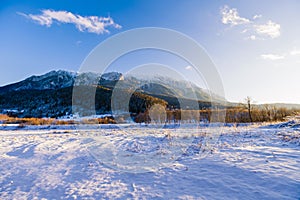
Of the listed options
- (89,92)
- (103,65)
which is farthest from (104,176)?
(89,92)

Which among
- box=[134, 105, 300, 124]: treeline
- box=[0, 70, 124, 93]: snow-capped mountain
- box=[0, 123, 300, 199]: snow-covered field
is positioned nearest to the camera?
box=[0, 123, 300, 199]: snow-covered field

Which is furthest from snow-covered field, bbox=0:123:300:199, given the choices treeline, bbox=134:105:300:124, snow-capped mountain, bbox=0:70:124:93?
snow-capped mountain, bbox=0:70:124:93

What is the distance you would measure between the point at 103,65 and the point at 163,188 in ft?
32.5

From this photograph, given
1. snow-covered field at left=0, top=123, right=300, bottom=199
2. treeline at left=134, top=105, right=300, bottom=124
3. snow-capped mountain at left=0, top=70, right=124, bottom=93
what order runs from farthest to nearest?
snow-capped mountain at left=0, top=70, right=124, bottom=93 → treeline at left=134, top=105, right=300, bottom=124 → snow-covered field at left=0, top=123, right=300, bottom=199

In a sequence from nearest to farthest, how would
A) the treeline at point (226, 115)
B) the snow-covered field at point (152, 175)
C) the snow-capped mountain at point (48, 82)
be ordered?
the snow-covered field at point (152, 175) < the treeline at point (226, 115) < the snow-capped mountain at point (48, 82)

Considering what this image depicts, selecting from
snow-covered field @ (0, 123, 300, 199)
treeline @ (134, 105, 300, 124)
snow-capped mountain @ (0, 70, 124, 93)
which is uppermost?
snow-capped mountain @ (0, 70, 124, 93)

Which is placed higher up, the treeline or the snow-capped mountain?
the snow-capped mountain

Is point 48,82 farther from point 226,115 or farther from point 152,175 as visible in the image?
point 152,175

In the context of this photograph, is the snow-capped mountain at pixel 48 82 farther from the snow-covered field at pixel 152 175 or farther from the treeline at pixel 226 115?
A: the snow-covered field at pixel 152 175

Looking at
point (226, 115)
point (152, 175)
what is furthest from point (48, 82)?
point (152, 175)

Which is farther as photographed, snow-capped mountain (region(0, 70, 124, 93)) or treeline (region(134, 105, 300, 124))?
snow-capped mountain (region(0, 70, 124, 93))

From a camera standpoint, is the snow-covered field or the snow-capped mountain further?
the snow-capped mountain

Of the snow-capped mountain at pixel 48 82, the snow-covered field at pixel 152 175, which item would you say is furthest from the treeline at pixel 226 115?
the snow-capped mountain at pixel 48 82

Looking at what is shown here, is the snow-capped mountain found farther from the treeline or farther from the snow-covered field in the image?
the snow-covered field
